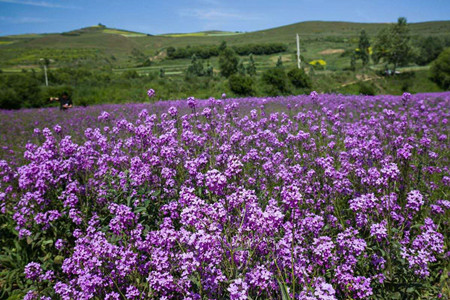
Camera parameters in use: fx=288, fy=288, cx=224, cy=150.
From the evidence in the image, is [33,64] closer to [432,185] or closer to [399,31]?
[399,31]

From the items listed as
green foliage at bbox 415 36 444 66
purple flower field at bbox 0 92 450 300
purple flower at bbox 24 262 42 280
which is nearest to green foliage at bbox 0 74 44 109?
purple flower field at bbox 0 92 450 300

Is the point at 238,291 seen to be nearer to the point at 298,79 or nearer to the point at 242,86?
the point at 242,86

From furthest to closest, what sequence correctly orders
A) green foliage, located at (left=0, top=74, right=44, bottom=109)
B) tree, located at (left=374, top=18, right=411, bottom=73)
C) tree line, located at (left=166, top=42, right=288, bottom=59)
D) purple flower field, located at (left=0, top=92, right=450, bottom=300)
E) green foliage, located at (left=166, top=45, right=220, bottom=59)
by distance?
A: 1. tree line, located at (left=166, top=42, right=288, bottom=59)
2. green foliage, located at (left=166, top=45, right=220, bottom=59)
3. tree, located at (left=374, top=18, right=411, bottom=73)
4. green foliage, located at (left=0, top=74, right=44, bottom=109)
5. purple flower field, located at (left=0, top=92, right=450, bottom=300)

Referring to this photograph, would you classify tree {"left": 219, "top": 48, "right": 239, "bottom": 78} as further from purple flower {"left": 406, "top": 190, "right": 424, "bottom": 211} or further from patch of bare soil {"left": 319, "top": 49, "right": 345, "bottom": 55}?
patch of bare soil {"left": 319, "top": 49, "right": 345, "bottom": 55}

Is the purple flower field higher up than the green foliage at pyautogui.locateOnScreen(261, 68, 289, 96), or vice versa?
the green foliage at pyautogui.locateOnScreen(261, 68, 289, 96)

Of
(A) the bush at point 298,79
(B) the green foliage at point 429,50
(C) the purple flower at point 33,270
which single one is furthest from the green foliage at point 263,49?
(C) the purple flower at point 33,270

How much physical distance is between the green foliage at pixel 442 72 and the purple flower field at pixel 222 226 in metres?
38.1

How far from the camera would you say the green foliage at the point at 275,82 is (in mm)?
22859

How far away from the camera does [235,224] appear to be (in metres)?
2.72

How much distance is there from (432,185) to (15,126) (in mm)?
15040

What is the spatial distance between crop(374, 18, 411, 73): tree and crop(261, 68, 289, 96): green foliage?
31.7 meters

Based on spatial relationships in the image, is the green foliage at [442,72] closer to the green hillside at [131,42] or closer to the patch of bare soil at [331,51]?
the green hillside at [131,42]

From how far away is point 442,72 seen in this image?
117ft

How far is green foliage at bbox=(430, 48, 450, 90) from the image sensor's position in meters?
34.7
